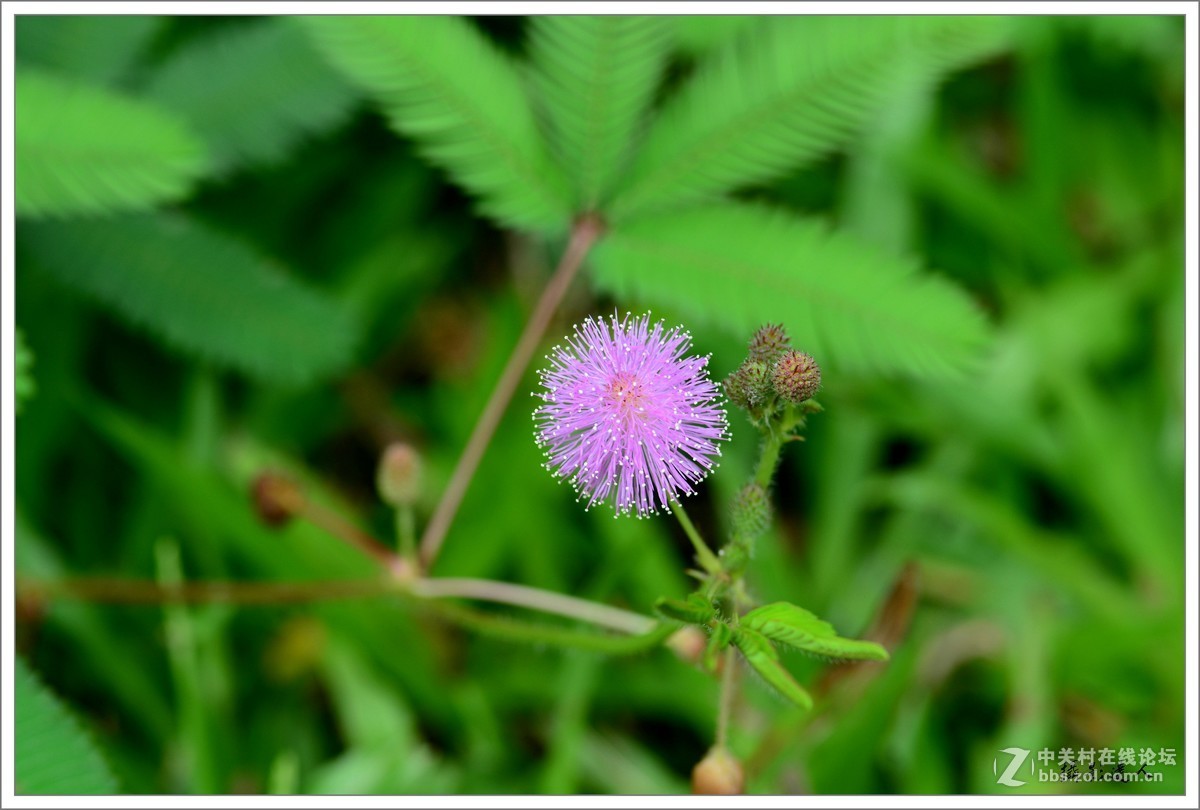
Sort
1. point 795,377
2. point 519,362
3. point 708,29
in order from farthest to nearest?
1. point 708,29
2. point 519,362
3. point 795,377

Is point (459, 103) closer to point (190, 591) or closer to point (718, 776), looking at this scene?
point (718, 776)

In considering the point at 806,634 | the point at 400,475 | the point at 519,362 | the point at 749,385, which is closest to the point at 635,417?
the point at 749,385

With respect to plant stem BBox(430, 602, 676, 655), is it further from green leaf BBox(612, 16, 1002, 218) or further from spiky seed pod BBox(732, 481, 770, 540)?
green leaf BBox(612, 16, 1002, 218)

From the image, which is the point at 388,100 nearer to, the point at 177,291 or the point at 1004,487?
the point at 177,291

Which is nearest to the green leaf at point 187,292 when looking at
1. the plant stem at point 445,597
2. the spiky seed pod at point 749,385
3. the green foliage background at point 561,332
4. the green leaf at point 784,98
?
the green foliage background at point 561,332

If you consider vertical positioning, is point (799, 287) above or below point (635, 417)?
above
